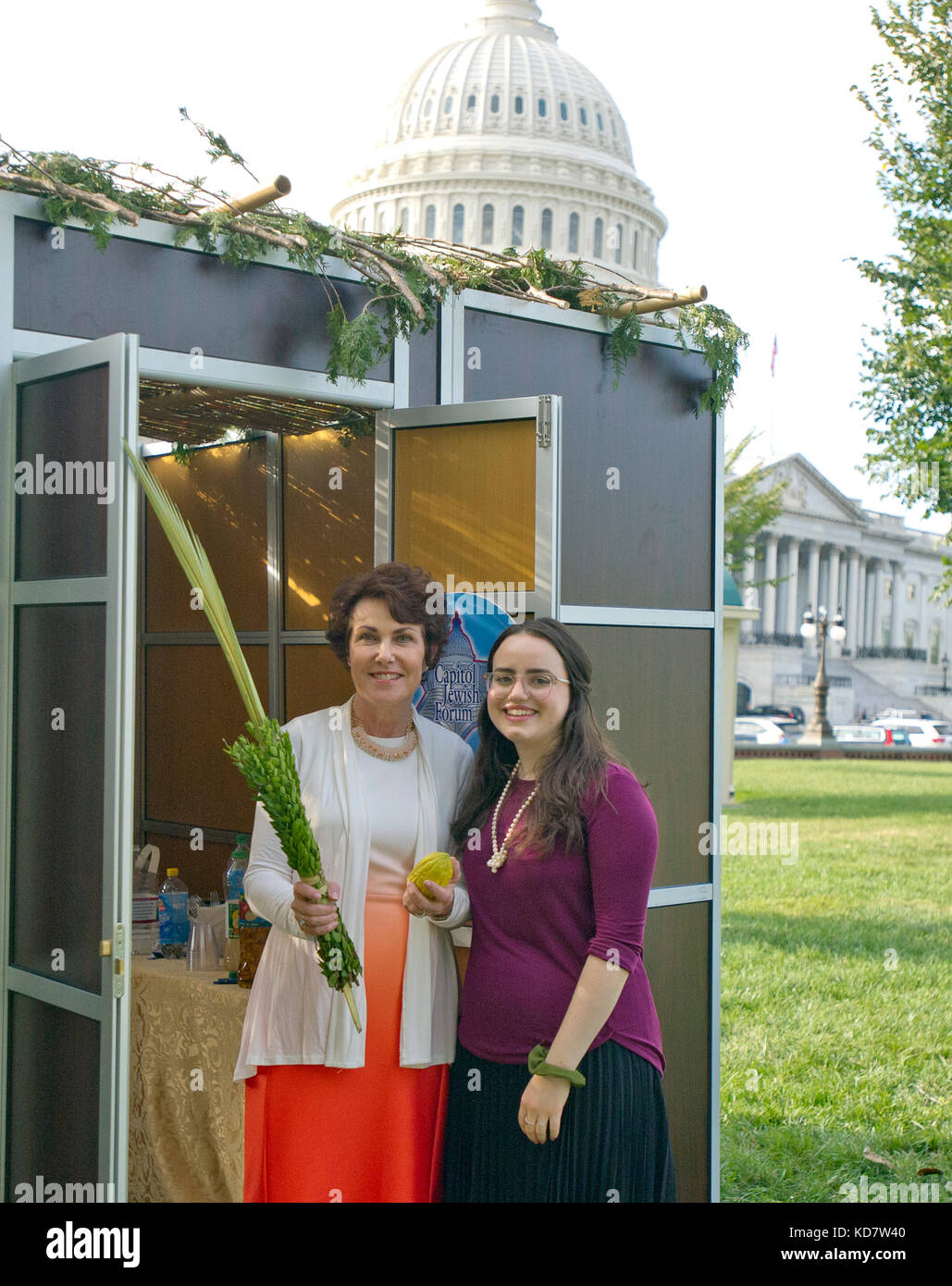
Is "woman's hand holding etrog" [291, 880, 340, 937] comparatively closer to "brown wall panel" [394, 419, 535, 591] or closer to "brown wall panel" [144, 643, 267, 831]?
"brown wall panel" [394, 419, 535, 591]

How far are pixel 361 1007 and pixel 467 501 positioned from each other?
1920 millimetres

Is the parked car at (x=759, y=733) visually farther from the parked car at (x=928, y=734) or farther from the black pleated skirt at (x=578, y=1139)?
the black pleated skirt at (x=578, y=1139)

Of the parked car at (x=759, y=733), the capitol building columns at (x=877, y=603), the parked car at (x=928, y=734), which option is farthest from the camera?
the capitol building columns at (x=877, y=603)

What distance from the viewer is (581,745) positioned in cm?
349

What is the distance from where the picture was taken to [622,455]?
575 cm

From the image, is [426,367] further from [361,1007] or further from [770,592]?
[770,592]

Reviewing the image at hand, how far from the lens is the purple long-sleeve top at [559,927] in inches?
131

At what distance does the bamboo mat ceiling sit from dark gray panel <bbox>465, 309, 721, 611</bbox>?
58 centimetres

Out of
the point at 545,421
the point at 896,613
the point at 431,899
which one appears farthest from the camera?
the point at 896,613

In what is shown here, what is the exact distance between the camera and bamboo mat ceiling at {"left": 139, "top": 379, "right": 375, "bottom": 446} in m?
5.44

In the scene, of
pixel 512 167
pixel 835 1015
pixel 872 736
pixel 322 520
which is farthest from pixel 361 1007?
pixel 512 167

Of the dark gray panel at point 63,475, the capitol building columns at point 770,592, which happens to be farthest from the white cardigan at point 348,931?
the capitol building columns at point 770,592

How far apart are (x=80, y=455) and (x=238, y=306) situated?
3.72 ft

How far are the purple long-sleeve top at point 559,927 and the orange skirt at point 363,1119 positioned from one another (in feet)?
0.84
